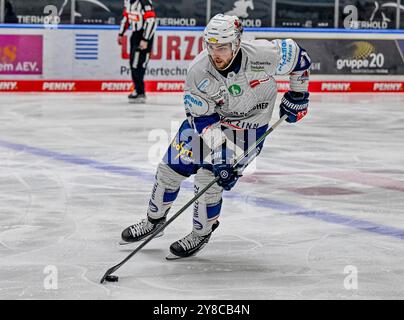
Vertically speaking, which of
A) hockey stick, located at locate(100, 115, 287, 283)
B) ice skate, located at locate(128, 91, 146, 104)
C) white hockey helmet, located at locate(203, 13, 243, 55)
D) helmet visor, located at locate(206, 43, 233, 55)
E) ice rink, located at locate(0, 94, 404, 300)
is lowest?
ice skate, located at locate(128, 91, 146, 104)

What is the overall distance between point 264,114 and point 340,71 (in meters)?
11.1

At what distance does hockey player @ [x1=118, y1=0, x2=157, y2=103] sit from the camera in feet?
47.1

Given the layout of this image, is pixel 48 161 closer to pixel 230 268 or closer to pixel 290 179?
pixel 290 179

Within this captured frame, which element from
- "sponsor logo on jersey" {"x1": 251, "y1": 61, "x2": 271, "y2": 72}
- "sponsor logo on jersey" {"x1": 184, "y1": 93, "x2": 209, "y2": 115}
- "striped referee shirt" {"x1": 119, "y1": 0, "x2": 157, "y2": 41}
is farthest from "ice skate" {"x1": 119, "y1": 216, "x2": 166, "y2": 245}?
"striped referee shirt" {"x1": 119, "y1": 0, "x2": 157, "y2": 41}

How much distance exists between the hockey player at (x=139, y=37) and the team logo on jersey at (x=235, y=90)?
29.0 feet

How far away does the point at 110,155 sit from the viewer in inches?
381

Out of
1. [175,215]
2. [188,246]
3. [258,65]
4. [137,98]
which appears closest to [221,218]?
[188,246]

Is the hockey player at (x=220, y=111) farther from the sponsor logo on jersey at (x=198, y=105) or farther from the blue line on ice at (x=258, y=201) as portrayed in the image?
the blue line on ice at (x=258, y=201)

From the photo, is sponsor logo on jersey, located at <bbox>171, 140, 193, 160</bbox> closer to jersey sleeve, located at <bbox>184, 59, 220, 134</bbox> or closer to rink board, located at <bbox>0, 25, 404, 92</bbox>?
jersey sleeve, located at <bbox>184, 59, 220, 134</bbox>

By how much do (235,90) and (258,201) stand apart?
6.72 ft

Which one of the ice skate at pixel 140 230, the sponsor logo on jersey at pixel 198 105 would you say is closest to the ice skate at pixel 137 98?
the ice skate at pixel 140 230

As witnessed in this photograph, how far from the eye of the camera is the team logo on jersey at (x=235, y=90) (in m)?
5.58

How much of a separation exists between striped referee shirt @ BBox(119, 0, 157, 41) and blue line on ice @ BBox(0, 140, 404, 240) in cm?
460

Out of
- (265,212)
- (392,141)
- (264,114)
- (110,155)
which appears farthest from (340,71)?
(264,114)
